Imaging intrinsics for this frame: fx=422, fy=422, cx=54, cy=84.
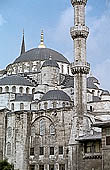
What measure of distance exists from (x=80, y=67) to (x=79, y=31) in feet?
9.14

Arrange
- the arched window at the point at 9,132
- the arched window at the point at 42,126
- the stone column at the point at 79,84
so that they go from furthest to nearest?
the arched window at the point at 9,132, the arched window at the point at 42,126, the stone column at the point at 79,84

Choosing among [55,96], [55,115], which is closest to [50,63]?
[55,96]

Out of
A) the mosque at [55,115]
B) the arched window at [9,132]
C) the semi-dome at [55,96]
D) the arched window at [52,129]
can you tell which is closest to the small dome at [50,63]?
the mosque at [55,115]

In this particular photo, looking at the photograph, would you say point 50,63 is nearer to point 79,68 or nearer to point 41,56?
point 41,56

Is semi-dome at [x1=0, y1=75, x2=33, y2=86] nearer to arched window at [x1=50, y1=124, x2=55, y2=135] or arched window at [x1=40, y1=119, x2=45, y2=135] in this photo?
arched window at [x1=40, y1=119, x2=45, y2=135]

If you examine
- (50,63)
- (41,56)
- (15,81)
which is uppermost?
(41,56)

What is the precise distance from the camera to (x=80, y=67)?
30.6m

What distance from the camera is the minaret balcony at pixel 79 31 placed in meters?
31.3

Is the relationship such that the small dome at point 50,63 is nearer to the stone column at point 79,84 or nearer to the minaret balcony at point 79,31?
the stone column at point 79,84

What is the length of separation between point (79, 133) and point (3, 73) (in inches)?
787

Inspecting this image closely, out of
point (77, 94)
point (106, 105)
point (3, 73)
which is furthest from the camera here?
point (3, 73)

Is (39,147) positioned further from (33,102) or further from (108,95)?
(108,95)

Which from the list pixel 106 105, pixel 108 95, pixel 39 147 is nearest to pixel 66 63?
pixel 108 95

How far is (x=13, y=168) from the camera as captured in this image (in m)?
32.9
